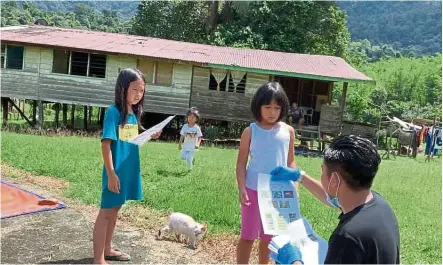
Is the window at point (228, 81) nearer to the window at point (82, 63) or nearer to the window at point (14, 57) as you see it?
the window at point (82, 63)

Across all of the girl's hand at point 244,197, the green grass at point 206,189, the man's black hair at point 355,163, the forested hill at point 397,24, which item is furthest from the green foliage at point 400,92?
the forested hill at point 397,24

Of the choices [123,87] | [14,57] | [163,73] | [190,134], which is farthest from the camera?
[163,73]

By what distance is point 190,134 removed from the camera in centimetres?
823

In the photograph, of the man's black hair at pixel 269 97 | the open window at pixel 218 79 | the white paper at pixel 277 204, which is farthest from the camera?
the open window at pixel 218 79

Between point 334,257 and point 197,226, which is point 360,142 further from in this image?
point 197,226

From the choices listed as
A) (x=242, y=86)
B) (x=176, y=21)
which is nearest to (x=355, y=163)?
(x=242, y=86)

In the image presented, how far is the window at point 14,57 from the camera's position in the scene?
1764 centimetres

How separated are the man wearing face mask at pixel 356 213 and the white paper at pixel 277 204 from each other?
0.65 meters

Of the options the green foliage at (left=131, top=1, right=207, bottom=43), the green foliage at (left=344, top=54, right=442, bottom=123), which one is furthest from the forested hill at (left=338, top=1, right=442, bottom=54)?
the green foliage at (left=131, top=1, right=207, bottom=43)

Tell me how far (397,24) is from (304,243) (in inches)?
5268

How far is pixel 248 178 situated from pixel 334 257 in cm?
167

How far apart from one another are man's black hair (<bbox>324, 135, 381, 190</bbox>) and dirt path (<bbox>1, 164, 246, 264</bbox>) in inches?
102

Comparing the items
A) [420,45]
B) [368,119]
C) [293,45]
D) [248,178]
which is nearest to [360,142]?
[248,178]

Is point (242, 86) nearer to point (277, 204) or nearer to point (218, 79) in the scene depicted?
point (218, 79)
